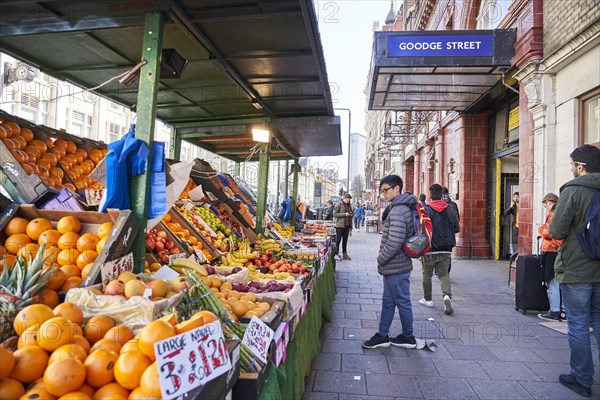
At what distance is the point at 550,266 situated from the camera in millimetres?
5613

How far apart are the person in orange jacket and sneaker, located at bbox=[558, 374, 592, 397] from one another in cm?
223

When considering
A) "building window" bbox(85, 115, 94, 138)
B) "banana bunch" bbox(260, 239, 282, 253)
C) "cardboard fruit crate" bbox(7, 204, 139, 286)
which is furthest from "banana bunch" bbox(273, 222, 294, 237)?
"building window" bbox(85, 115, 94, 138)

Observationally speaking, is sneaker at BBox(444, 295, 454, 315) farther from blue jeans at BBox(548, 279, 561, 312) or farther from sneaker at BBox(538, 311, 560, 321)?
blue jeans at BBox(548, 279, 561, 312)

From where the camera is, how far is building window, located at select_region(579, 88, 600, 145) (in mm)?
6441

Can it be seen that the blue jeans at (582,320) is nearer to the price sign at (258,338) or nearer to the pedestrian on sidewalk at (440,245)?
the pedestrian on sidewalk at (440,245)

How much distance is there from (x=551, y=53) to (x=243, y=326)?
26.6 feet

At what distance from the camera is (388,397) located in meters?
3.42

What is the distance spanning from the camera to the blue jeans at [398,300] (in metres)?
4.51

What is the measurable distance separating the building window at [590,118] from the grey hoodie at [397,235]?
4304mm

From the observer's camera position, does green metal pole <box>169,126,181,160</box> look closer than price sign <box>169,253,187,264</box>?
No

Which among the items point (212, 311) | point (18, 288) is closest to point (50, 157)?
point (18, 288)

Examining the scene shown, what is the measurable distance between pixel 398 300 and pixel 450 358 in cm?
84

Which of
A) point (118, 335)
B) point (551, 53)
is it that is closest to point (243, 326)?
point (118, 335)

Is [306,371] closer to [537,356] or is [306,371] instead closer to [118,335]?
[118,335]
